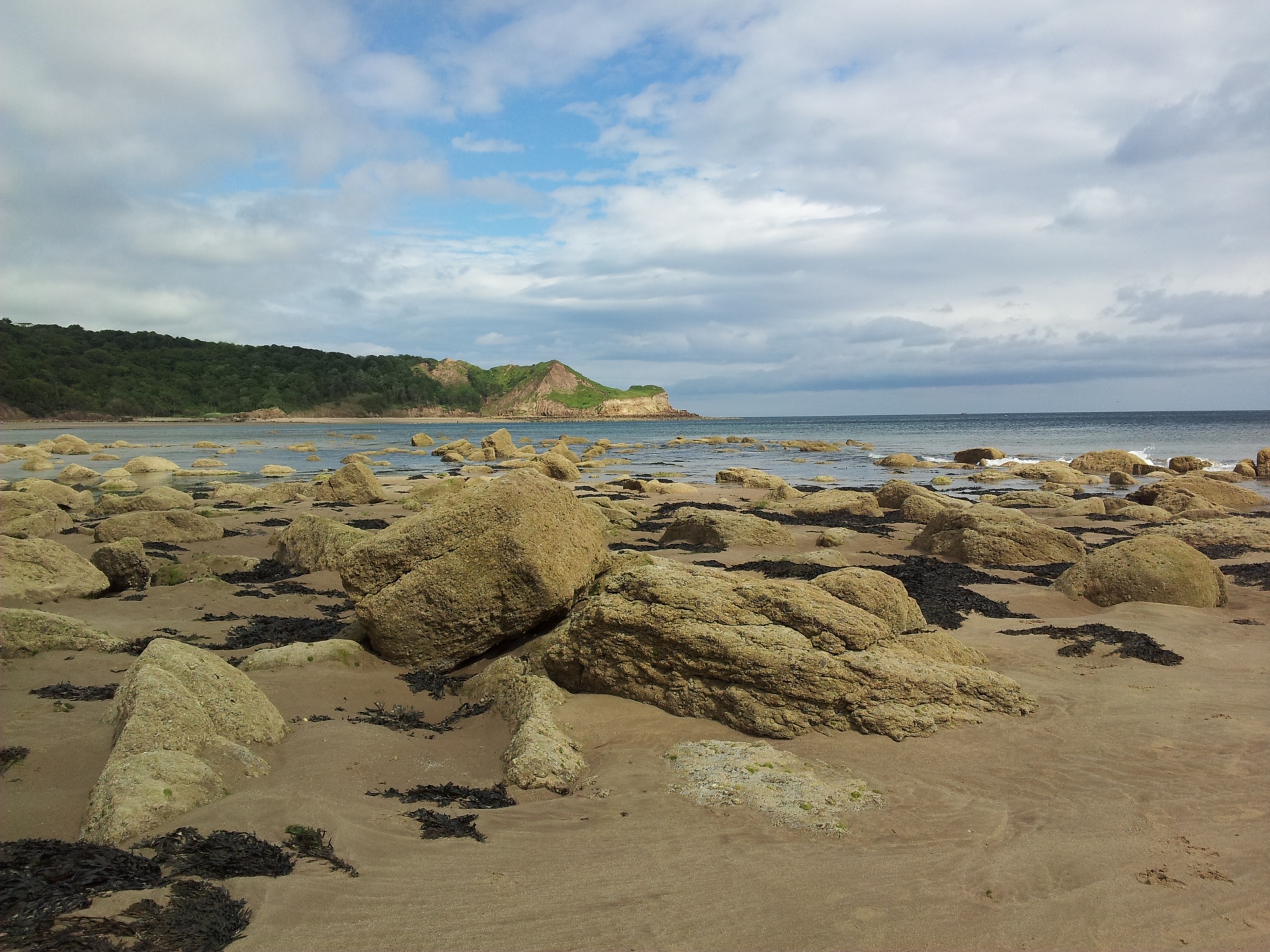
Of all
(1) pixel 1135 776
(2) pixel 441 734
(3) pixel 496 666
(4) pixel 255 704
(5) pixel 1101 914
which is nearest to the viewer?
(5) pixel 1101 914

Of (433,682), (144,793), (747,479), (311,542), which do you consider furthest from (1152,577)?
(747,479)

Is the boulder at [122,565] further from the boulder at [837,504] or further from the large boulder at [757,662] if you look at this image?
the boulder at [837,504]

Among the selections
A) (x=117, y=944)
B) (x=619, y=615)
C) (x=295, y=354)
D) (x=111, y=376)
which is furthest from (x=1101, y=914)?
(x=295, y=354)

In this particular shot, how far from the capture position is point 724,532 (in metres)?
14.9

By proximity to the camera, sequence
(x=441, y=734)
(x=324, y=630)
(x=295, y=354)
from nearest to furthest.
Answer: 1. (x=441, y=734)
2. (x=324, y=630)
3. (x=295, y=354)

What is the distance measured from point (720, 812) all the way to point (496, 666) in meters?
3.39

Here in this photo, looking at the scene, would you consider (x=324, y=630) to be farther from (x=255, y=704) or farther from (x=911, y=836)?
(x=911, y=836)

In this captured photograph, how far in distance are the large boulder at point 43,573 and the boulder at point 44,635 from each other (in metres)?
1.98

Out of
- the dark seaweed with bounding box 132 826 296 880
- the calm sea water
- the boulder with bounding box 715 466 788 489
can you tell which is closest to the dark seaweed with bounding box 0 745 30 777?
the dark seaweed with bounding box 132 826 296 880

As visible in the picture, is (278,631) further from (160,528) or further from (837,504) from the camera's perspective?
(837,504)

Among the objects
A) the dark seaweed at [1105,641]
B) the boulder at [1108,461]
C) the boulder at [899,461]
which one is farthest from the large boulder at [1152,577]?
the boulder at [1108,461]

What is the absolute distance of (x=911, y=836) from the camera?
444 cm

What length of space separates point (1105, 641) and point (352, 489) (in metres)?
20.0

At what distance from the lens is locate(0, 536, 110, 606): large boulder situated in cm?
926
